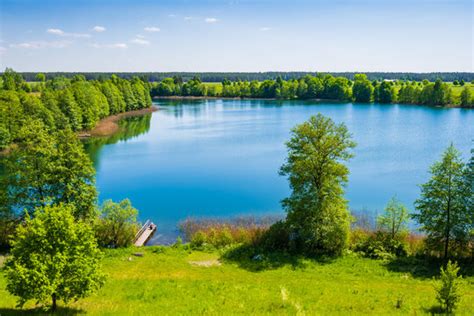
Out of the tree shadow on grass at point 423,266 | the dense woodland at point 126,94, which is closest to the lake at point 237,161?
the dense woodland at point 126,94

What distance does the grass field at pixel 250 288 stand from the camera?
16.2 meters

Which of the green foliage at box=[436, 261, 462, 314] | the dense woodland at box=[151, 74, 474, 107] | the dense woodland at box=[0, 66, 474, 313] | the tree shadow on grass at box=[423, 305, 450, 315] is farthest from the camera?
the dense woodland at box=[151, 74, 474, 107]

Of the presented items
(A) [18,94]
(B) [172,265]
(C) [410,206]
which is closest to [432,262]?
(C) [410,206]

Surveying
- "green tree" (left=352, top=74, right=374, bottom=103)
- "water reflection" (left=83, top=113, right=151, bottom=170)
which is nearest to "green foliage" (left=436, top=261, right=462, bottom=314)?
"water reflection" (left=83, top=113, right=151, bottom=170)

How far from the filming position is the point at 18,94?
63.5 meters

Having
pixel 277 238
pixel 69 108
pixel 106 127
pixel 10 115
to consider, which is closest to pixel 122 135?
pixel 106 127

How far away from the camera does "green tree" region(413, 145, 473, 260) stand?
78.3 ft

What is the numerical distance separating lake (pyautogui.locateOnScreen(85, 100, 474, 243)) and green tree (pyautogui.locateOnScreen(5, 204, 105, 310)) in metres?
15.5

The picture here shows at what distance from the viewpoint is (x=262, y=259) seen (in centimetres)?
2480

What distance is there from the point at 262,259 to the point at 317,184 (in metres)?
6.51

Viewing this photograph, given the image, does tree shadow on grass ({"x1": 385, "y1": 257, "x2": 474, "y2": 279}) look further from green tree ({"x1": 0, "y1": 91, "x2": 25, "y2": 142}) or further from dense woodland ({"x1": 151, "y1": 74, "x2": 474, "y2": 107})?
dense woodland ({"x1": 151, "y1": 74, "x2": 474, "y2": 107})

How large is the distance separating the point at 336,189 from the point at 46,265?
1876 centimetres

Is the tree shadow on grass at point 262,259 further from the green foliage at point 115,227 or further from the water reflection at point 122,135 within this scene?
the water reflection at point 122,135

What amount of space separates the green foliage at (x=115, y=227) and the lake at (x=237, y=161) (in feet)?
9.17
